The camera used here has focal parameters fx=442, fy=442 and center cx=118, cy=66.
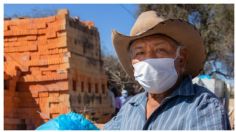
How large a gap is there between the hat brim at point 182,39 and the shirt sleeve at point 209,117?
1.19ft

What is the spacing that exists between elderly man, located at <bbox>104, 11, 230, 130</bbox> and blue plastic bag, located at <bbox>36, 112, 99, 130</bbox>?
98 centimetres

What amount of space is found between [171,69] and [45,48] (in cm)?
508

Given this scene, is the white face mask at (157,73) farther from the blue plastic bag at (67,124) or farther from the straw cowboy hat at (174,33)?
the blue plastic bag at (67,124)

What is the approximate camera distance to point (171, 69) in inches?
81.7

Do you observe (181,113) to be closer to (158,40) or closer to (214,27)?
(158,40)

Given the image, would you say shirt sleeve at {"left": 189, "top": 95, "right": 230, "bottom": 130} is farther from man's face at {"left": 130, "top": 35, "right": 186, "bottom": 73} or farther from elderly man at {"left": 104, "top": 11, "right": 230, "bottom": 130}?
man's face at {"left": 130, "top": 35, "right": 186, "bottom": 73}

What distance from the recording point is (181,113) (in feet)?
6.09

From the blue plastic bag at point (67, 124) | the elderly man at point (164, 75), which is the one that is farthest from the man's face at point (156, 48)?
the blue plastic bag at point (67, 124)

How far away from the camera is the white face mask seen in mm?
2053

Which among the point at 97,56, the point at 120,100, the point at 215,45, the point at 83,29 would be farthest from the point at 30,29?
the point at 215,45

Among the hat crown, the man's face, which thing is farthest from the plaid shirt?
the hat crown

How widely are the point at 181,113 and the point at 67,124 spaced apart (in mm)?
1362

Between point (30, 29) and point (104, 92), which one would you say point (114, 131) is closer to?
point (30, 29)

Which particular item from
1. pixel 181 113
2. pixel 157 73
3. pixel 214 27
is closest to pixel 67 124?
pixel 157 73
